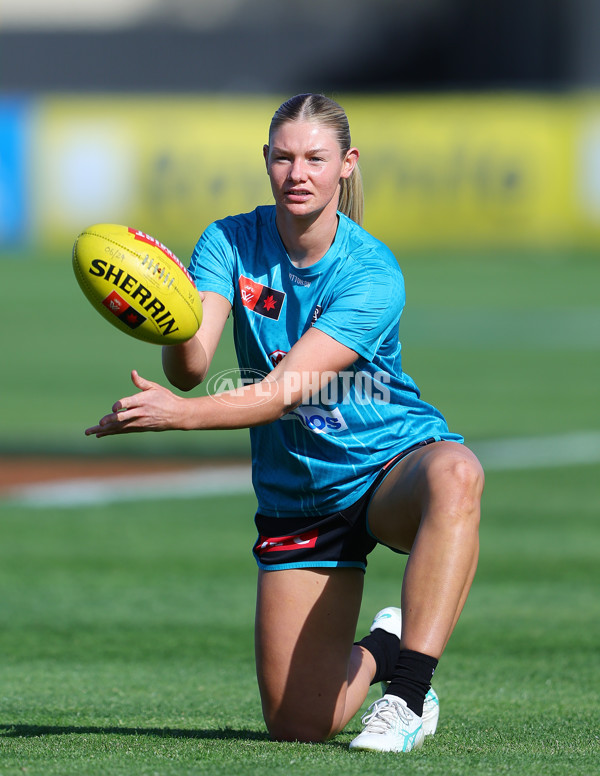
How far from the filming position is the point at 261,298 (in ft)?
16.8

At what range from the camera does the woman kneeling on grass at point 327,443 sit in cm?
463

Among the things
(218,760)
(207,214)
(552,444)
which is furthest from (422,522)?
(207,214)

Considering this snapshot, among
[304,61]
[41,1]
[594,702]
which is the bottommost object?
[594,702]

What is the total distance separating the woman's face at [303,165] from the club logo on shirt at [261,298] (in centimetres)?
31

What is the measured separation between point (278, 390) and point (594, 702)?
2.08m

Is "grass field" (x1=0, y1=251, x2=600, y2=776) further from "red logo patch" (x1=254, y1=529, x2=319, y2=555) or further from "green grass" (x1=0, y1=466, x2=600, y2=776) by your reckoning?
"red logo patch" (x1=254, y1=529, x2=319, y2=555)

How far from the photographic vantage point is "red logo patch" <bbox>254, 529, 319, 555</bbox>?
525 cm

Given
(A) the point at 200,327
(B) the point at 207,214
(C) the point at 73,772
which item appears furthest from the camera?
(B) the point at 207,214

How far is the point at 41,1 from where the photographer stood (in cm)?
5294

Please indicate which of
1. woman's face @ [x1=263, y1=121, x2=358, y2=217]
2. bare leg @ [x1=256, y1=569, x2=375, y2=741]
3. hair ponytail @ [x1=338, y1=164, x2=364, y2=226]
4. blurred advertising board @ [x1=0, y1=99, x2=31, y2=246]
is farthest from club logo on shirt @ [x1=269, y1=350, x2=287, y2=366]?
blurred advertising board @ [x1=0, y1=99, x2=31, y2=246]

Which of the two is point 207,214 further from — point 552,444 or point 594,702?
point 594,702

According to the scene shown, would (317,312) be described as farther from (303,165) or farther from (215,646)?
(215,646)

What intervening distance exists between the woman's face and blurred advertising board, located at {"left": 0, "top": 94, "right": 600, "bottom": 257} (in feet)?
84.6

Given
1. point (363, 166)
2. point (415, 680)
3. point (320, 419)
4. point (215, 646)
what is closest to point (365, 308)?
point (320, 419)
